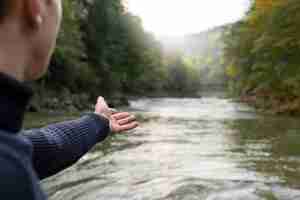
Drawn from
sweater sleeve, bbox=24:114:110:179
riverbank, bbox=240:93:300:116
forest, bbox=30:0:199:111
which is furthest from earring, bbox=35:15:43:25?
riverbank, bbox=240:93:300:116

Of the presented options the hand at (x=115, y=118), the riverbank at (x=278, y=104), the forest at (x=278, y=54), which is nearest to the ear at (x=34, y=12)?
the hand at (x=115, y=118)

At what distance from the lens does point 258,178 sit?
5.16 metres

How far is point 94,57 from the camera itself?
31.8 m

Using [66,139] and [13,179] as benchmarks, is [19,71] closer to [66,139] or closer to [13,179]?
[13,179]

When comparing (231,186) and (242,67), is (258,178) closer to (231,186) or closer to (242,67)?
(231,186)

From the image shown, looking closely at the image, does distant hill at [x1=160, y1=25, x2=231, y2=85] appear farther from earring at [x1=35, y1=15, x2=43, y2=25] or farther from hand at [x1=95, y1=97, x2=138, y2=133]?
earring at [x1=35, y1=15, x2=43, y2=25]

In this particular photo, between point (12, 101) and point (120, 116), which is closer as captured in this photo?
point (12, 101)

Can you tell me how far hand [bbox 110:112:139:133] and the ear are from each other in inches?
42.0

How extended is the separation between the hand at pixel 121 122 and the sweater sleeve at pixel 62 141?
70 mm

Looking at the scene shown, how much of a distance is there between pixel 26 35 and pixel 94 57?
31507 millimetres

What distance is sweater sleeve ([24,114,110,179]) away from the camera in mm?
1361

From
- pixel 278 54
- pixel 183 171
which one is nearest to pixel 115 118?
pixel 183 171

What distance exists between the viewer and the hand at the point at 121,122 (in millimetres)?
1729

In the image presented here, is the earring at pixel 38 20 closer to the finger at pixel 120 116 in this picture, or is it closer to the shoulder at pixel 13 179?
the shoulder at pixel 13 179
